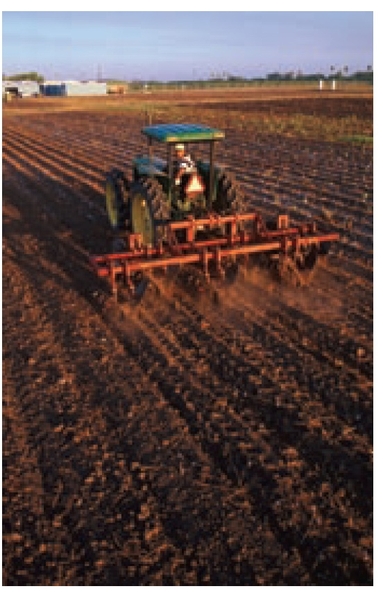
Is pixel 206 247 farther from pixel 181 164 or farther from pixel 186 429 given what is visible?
pixel 186 429

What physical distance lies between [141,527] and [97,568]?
0.35 meters

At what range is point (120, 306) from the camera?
20.3 ft

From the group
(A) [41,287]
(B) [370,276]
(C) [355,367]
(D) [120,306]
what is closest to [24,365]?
(D) [120,306]

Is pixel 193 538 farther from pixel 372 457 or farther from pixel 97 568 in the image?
pixel 372 457

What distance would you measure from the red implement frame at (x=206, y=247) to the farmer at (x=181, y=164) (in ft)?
2.31

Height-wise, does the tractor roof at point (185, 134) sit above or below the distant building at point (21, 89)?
below

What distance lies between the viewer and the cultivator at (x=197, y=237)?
601 centimetres

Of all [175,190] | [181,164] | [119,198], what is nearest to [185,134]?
[181,164]

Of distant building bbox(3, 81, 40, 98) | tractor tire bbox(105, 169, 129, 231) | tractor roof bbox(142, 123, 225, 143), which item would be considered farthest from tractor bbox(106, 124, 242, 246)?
distant building bbox(3, 81, 40, 98)

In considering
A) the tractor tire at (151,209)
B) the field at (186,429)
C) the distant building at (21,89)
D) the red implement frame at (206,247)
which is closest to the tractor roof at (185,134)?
the tractor tire at (151,209)

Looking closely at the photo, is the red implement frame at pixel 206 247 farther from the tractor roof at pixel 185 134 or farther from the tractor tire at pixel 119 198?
the tractor tire at pixel 119 198

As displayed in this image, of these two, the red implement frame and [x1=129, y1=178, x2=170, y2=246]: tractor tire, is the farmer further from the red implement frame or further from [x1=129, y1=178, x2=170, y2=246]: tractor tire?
the red implement frame

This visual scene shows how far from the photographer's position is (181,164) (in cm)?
679

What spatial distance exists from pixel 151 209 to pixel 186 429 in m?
3.07
